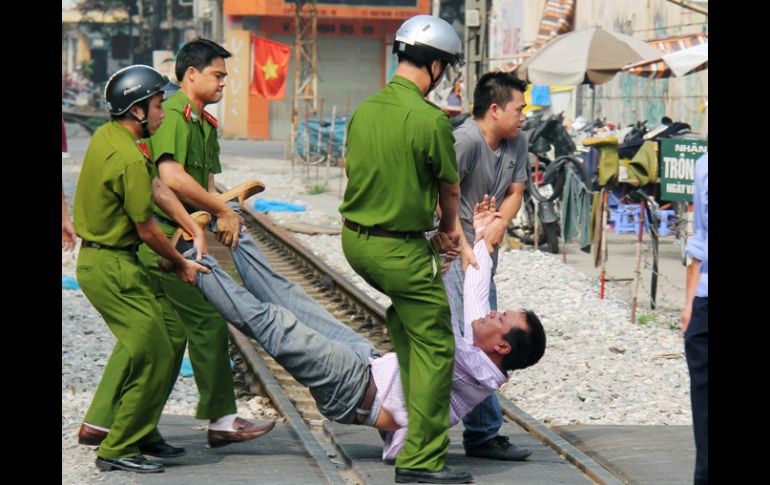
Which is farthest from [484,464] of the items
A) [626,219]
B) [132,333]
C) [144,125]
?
[626,219]

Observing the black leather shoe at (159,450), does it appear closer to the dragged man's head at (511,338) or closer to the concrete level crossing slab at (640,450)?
the dragged man's head at (511,338)

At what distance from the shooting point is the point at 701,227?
5.39 meters

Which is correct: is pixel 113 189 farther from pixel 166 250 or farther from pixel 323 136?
pixel 323 136

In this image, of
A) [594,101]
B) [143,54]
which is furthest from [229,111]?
[594,101]

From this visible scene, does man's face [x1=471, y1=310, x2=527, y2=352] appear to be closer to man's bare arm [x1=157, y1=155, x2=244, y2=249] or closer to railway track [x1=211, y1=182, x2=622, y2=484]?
railway track [x1=211, y1=182, x2=622, y2=484]

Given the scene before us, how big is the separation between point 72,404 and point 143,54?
68604 mm

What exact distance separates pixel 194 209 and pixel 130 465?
52.5 inches

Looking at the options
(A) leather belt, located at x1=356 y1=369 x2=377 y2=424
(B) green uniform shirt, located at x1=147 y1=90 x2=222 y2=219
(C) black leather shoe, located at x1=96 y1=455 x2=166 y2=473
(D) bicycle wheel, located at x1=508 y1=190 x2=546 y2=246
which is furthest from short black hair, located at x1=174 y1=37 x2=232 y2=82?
(D) bicycle wheel, located at x1=508 y1=190 x2=546 y2=246

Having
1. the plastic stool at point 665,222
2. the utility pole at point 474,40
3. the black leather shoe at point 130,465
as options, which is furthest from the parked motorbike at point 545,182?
the black leather shoe at point 130,465

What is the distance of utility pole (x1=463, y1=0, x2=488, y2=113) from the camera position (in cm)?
2084

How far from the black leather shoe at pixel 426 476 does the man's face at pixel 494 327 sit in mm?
625

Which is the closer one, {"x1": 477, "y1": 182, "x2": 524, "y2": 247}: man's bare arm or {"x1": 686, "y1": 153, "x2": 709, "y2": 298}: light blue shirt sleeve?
{"x1": 686, "y1": 153, "x2": 709, "y2": 298}: light blue shirt sleeve

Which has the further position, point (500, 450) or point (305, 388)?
point (305, 388)
